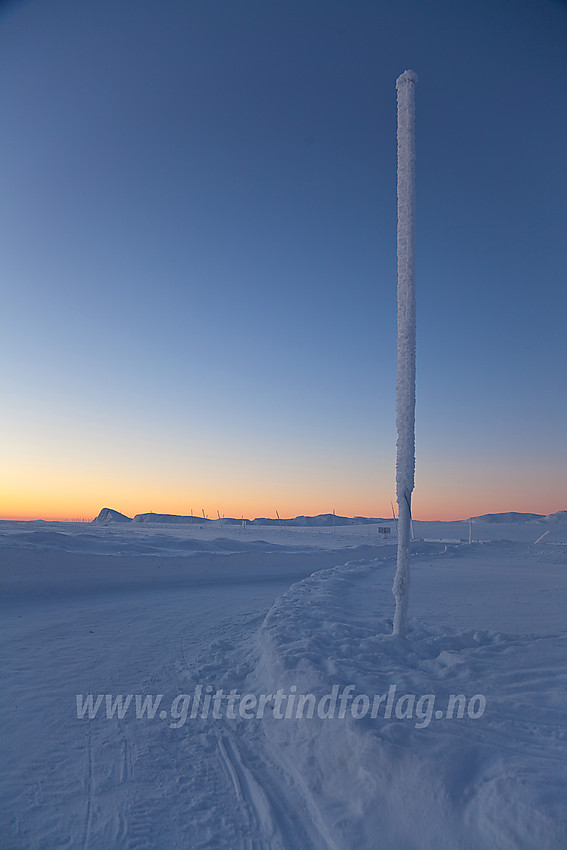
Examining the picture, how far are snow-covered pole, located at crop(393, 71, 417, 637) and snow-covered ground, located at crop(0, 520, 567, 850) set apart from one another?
3.35 ft

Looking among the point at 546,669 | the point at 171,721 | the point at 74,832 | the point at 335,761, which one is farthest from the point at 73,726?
the point at 546,669

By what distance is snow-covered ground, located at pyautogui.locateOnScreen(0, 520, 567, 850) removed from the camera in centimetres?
359

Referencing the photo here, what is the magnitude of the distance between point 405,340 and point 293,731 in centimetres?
553

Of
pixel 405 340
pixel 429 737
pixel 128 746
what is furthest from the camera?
pixel 405 340

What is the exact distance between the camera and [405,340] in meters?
7.82

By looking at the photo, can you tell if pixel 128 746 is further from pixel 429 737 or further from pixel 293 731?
pixel 429 737

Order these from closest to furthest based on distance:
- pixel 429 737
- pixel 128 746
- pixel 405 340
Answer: pixel 429 737 < pixel 128 746 < pixel 405 340

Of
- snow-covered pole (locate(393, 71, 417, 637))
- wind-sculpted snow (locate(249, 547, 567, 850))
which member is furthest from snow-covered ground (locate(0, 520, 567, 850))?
snow-covered pole (locate(393, 71, 417, 637))

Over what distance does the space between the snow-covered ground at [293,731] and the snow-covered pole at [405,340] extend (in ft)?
3.35

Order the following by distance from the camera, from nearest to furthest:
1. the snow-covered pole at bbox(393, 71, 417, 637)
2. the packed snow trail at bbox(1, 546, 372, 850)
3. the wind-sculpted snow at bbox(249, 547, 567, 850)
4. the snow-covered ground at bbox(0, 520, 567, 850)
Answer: the wind-sculpted snow at bbox(249, 547, 567, 850) < the snow-covered ground at bbox(0, 520, 567, 850) < the packed snow trail at bbox(1, 546, 372, 850) < the snow-covered pole at bbox(393, 71, 417, 637)

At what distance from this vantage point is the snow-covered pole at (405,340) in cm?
753

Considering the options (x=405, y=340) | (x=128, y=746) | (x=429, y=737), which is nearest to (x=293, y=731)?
(x=429, y=737)

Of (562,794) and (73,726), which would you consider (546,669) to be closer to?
(562,794)

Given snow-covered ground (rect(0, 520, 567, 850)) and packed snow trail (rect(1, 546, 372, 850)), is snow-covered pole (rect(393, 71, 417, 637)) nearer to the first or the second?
snow-covered ground (rect(0, 520, 567, 850))
